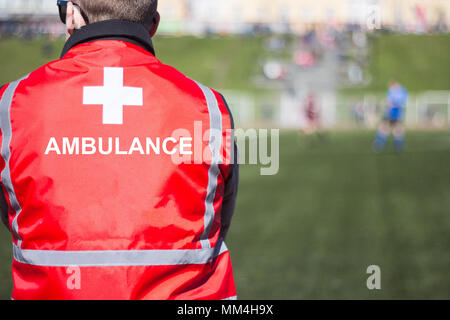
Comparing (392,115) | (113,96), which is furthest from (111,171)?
(392,115)

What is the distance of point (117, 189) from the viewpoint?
1.76 metres

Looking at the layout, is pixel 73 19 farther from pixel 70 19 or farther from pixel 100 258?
pixel 100 258

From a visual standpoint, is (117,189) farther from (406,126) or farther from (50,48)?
(50,48)

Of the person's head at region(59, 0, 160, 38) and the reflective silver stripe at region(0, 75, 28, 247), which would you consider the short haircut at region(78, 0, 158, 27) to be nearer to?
the person's head at region(59, 0, 160, 38)

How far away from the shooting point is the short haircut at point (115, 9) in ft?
6.22

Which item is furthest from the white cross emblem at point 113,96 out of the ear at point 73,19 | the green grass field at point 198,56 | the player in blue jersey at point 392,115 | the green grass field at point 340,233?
the green grass field at point 198,56

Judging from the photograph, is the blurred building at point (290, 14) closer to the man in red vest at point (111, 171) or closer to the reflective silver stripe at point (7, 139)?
the man in red vest at point (111, 171)

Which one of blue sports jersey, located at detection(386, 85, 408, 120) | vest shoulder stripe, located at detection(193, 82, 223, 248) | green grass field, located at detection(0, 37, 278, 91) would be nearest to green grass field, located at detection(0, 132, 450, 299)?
vest shoulder stripe, located at detection(193, 82, 223, 248)

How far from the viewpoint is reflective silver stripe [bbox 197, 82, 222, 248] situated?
6.11 ft

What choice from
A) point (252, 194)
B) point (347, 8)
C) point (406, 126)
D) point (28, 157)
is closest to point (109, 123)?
point (28, 157)

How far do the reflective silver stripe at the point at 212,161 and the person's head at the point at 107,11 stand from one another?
12.3 inches

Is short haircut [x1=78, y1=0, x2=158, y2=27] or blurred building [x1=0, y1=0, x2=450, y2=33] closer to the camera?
short haircut [x1=78, y1=0, x2=158, y2=27]

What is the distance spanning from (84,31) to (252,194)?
417 inches

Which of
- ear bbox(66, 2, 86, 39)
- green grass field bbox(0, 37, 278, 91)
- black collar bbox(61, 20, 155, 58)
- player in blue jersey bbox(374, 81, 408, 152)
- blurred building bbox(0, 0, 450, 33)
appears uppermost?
blurred building bbox(0, 0, 450, 33)
